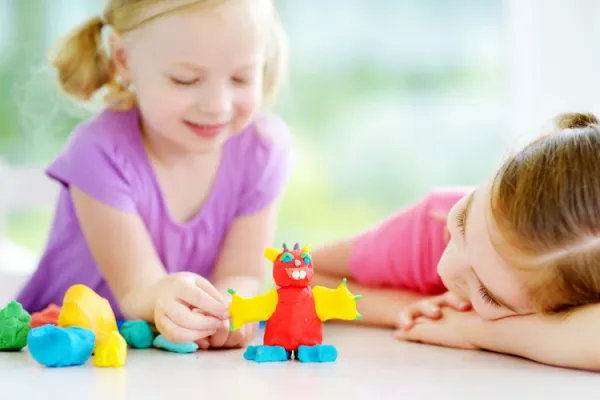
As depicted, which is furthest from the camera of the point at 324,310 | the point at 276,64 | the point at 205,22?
the point at 276,64

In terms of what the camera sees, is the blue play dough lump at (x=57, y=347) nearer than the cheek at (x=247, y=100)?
Yes

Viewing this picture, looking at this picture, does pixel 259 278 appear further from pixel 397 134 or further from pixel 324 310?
pixel 397 134

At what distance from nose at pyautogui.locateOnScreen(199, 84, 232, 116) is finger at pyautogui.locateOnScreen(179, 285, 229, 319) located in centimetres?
30

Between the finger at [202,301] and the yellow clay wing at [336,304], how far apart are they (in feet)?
0.40

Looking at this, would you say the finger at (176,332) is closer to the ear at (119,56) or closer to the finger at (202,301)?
the finger at (202,301)

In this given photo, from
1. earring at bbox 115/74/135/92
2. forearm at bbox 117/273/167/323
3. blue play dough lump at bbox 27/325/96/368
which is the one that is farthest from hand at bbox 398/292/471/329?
earring at bbox 115/74/135/92

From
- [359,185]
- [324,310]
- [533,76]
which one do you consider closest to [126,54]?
[324,310]

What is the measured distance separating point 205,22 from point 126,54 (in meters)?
0.16

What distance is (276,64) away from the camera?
1.28 metres

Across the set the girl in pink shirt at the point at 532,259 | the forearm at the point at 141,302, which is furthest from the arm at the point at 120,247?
the girl in pink shirt at the point at 532,259

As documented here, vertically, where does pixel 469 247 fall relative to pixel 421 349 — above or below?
above

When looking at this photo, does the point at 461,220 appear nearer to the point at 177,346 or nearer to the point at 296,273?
the point at 296,273

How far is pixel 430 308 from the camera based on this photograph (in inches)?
41.4

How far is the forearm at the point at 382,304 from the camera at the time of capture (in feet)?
3.76
